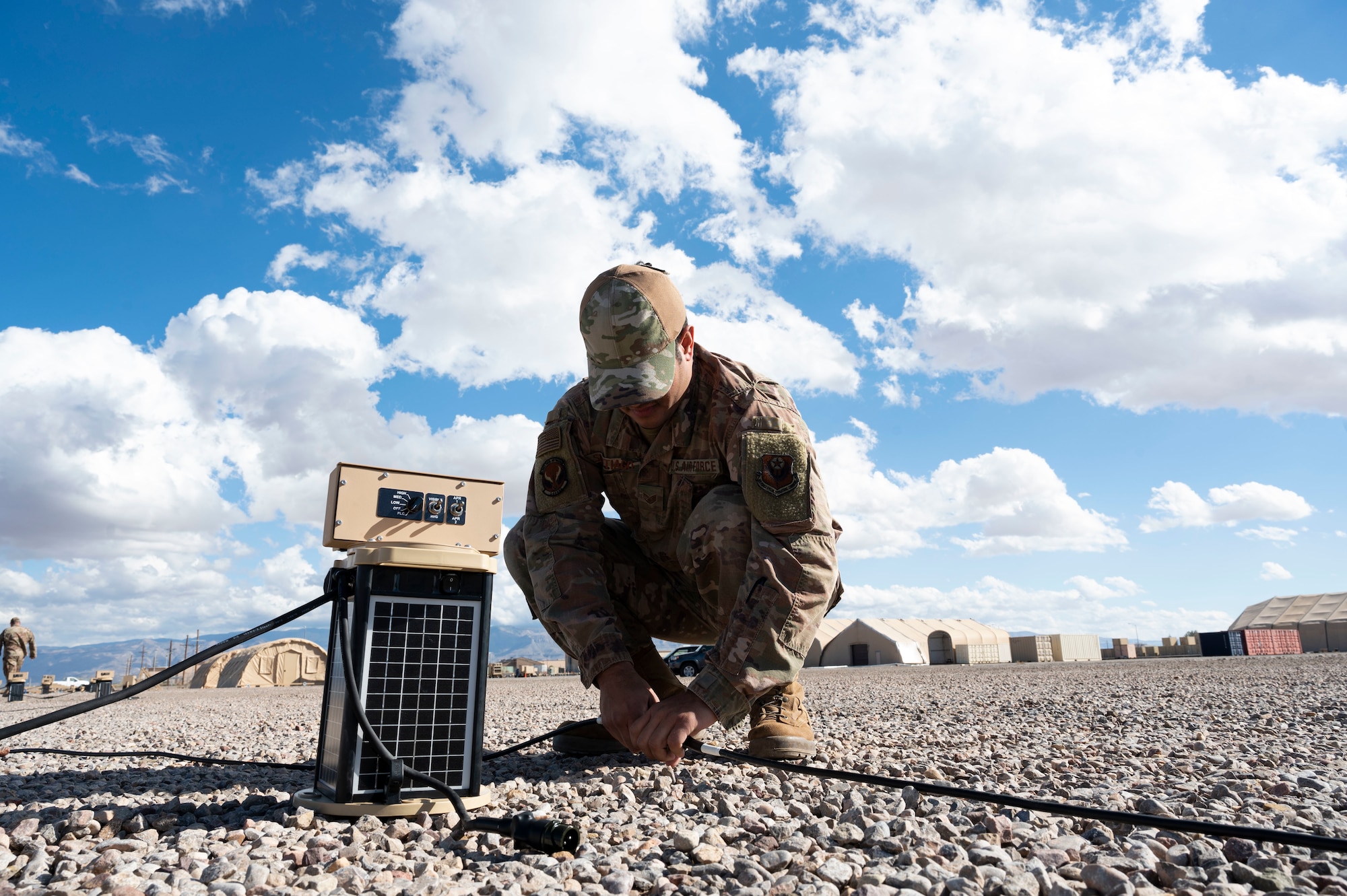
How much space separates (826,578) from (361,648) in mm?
1234

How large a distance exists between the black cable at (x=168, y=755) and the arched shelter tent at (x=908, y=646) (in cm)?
3269

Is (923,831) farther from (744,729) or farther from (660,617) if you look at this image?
(744,729)

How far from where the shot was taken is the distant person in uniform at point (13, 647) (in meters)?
12.3

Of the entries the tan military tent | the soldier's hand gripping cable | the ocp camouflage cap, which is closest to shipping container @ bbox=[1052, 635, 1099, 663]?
the tan military tent

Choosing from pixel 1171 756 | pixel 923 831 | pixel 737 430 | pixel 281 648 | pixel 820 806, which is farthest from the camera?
pixel 281 648

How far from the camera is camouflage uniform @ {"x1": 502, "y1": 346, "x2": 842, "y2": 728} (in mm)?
2088

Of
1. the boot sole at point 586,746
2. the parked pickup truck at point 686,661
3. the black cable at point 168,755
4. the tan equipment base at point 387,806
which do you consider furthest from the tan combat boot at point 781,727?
the parked pickup truck at point 686,661

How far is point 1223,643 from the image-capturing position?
30.9 meters

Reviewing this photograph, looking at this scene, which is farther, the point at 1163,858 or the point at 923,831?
the point at 923,831

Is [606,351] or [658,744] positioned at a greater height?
[606,351]

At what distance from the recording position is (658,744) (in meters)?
1.85

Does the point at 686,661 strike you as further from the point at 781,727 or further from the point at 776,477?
the point at 776,477

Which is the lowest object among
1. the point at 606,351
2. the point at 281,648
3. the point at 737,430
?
the point at 281,648

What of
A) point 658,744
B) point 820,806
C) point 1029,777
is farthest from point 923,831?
point 1029,777
